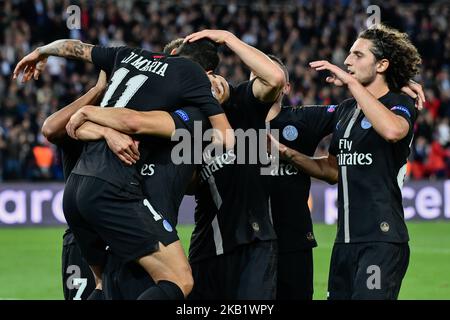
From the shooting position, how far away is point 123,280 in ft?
16.8

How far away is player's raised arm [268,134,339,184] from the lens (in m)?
5.89

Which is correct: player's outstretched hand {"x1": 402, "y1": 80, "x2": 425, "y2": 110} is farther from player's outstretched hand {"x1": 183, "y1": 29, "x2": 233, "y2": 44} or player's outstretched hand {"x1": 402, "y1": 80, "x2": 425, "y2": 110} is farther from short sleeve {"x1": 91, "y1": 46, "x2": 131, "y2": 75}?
short sleeve {"x1": 91, "y1": 46, "x2": 131, "y2": 75}

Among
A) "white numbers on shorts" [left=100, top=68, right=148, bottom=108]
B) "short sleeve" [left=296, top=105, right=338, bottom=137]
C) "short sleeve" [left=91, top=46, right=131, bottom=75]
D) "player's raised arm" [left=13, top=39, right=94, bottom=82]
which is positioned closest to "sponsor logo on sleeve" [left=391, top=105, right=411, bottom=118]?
"short sleeve" [left=296, top=105, right=338, bottom=137]

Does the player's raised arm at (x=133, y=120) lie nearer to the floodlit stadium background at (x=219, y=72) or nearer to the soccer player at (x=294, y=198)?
the soccer player at (x=294, y=198)

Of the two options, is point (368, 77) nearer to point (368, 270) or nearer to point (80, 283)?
point (368, 270)

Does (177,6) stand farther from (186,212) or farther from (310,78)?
(186,212)

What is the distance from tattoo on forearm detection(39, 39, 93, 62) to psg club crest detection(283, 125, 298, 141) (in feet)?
4.74

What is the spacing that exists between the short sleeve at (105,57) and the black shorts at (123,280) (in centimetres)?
117

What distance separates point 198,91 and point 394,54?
1.34 meters
